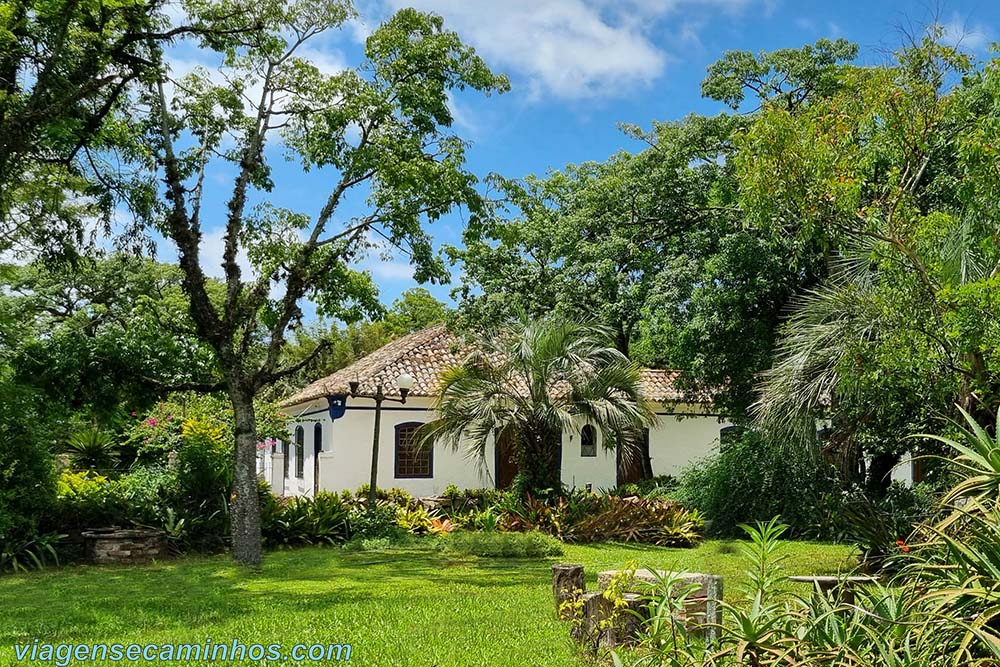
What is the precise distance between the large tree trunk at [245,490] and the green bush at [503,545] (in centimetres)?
331

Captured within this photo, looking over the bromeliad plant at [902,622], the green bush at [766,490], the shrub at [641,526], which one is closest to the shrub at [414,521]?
the shrub at [641,526]

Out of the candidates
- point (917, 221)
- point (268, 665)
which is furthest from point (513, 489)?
point (268, 665)

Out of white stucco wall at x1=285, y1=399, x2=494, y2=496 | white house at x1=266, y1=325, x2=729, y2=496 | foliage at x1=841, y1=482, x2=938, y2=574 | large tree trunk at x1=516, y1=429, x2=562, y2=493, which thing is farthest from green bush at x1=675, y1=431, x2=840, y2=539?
white stucco wall at x1=285, y1=399, x2=494, y2=496

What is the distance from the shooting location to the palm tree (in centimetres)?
1708

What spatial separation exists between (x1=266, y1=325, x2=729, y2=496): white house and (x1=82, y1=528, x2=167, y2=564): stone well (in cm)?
697

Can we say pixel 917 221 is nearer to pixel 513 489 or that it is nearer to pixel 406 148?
pixel 406 148

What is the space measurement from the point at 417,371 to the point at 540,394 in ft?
22.1

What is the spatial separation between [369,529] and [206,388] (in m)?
4.32

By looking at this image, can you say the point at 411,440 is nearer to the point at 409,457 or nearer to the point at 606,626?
the point at 409,457

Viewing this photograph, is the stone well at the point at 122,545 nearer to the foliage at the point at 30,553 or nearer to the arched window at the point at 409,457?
the foliage at the point at 30,553

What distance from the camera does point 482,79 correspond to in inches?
613

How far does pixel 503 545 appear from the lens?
14.8 meters

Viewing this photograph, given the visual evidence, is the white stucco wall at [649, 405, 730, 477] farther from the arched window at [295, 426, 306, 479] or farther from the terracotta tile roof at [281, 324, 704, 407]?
the arched window at [295, 426, 306, 479]

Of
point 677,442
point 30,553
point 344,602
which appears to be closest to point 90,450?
point 30,553
